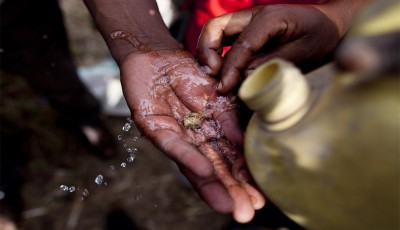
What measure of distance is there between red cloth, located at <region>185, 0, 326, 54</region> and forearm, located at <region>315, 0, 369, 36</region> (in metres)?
0.07

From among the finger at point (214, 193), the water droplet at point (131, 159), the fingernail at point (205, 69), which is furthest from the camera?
the water droplet at point (131, 159)

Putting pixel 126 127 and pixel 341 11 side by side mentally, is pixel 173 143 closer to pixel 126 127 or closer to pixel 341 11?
pixel 341 11

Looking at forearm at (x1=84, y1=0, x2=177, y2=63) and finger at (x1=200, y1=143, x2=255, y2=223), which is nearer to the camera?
finger at (x1=200, y1=143, x2=255, y2=223)

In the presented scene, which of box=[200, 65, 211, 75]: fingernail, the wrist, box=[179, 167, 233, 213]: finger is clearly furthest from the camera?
the wrist

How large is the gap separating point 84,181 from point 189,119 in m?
1.17

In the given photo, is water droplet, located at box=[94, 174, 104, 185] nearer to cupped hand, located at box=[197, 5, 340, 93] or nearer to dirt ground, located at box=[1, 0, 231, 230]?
dirt ground, located at box=[1, 0, 231, 230]

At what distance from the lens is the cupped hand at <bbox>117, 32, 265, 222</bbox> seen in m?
0.94

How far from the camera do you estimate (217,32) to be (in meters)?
1.15

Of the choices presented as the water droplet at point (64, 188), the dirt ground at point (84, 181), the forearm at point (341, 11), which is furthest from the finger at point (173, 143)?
the water droplet at point (64, 188)

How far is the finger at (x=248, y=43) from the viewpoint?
1.07m

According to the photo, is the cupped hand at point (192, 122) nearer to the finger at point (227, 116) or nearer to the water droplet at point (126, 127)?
the finger at point (227, 116)

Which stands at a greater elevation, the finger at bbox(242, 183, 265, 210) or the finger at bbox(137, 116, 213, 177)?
the finger at bbox(137, 116, 213, 177)

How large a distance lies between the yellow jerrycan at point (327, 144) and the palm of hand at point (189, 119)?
0.11m

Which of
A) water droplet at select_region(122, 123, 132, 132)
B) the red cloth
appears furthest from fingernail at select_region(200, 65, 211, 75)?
water droplet at select_region(122, 123, 132, 132)
